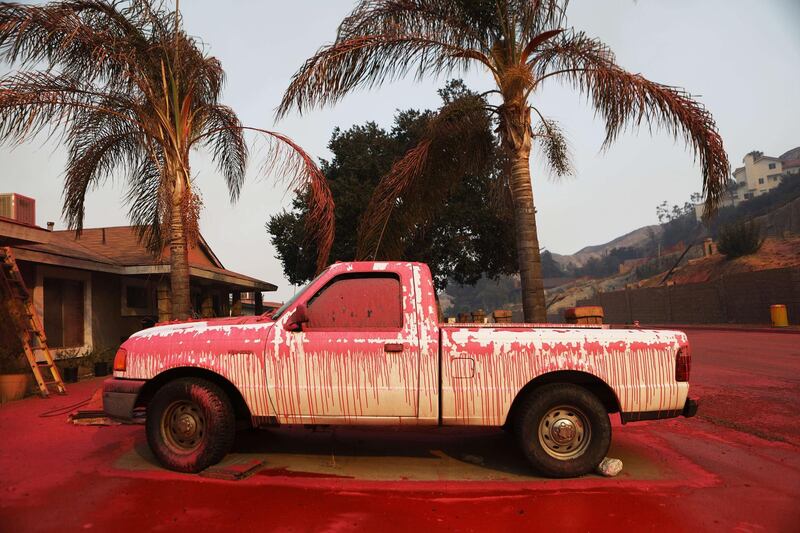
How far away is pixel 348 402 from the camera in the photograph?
14.9ft

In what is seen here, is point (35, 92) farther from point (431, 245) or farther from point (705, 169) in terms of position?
point (431, 245)

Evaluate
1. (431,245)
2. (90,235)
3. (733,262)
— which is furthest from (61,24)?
(733,262)

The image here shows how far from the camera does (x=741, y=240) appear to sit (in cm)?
3678

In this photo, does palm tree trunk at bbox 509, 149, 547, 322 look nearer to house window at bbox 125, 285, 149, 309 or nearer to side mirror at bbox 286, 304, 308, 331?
side mirror at bbox 286, 304, 308, 331

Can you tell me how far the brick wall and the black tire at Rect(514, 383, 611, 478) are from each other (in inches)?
946

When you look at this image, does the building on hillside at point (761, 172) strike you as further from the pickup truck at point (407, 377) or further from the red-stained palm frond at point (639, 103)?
the pickup truck at point (407, 377)

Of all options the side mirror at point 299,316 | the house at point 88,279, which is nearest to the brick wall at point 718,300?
the house at point 88,279

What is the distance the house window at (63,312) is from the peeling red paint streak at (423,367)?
9.45 meters

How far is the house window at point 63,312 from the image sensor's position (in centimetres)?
1195

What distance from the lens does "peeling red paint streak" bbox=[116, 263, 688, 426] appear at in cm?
449

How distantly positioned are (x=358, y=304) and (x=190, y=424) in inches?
72.6

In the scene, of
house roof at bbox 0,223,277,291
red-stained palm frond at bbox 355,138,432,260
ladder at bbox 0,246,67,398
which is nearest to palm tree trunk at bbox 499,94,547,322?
red-stained palm frond at bbox 355,138,432,260

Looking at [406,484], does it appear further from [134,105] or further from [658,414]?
[134,105]

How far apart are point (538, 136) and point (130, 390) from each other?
9.44m
